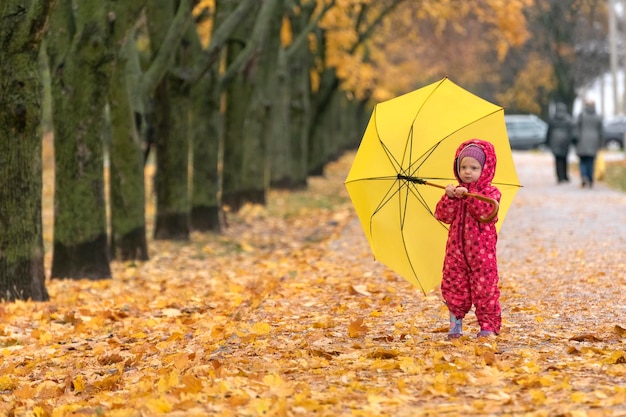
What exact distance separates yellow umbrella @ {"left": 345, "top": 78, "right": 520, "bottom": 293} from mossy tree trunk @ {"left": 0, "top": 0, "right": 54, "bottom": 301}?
361 centimetres

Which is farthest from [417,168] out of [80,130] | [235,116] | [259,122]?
[259,122]

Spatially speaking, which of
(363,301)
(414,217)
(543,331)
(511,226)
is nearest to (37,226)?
(363,301)

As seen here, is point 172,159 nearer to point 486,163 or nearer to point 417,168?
point 417,168

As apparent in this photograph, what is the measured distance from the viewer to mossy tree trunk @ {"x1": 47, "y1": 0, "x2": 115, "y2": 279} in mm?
11797

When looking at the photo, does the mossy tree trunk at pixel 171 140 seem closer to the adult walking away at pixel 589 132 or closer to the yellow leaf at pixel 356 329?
the yellow leaf at pixel 356 329

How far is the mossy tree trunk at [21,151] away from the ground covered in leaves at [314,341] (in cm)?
42

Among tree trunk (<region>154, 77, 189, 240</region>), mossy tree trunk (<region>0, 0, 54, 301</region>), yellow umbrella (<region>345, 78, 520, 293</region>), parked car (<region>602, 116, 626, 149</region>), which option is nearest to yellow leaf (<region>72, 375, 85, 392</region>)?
yellow umbrella (<region>345, 78, 520, 293</region>)

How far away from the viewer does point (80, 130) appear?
1214 centimetres

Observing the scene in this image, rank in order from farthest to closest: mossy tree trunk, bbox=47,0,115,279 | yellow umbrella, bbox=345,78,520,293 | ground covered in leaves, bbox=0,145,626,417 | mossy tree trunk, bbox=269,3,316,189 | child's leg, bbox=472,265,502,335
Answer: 1. mossy tree trunk, bbox=269,3,316,189
2. mossy tree trunk, bbox=47,0,115,279
3. yellow umbrella, bbox=345,78,520,293
4. child's leg, bbox=472,265,502,335
5. ground covered in leaves, bbox=0,145,626,417

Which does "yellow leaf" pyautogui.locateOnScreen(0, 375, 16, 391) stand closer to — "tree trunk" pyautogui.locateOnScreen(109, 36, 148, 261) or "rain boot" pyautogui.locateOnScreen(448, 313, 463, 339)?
"rain boot" pyautogui.locateOnScreen(448, 313, 463, 339)

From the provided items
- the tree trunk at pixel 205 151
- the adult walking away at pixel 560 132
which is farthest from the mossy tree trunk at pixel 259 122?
the adult walking away at pixel 560 132

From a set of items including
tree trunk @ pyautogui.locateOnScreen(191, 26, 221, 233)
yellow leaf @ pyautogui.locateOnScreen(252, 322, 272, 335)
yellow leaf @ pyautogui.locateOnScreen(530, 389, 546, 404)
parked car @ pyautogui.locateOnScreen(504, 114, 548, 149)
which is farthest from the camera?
parked car @ pyautogui.locateOnScreen(504, 114, 548, 149)

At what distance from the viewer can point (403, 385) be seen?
5.79 meters

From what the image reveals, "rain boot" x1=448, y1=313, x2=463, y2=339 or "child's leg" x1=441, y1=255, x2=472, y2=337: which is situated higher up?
"child's leg" x1=441, y1=255, x2=472, y2=337
